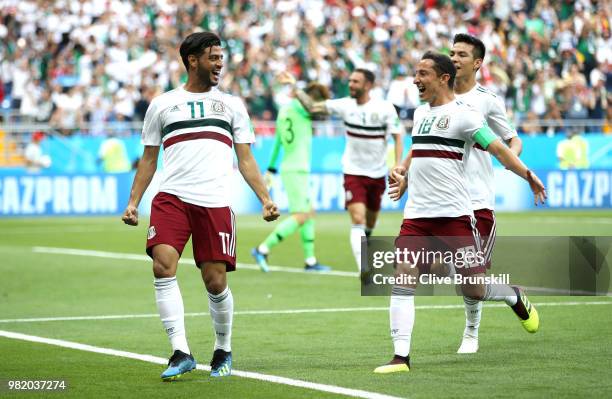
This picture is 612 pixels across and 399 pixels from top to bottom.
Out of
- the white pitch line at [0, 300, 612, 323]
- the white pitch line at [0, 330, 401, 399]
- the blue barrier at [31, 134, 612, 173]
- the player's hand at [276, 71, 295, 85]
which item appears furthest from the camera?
the blue barrier at [31, 134, 612, 173]

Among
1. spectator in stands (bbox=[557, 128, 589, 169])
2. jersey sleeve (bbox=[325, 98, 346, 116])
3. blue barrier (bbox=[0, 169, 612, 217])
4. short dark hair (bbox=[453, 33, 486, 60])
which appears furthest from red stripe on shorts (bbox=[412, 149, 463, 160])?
spectator in stands (bbox=[557, 128, 589, 169])

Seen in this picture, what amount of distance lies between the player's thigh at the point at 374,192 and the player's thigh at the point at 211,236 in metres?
7.10

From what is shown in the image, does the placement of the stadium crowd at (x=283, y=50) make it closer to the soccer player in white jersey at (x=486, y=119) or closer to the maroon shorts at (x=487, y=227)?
the soccer player in white jersey at (x=486, y=119)

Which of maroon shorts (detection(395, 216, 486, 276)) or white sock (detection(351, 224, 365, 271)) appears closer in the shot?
maroon shorts (detection(395, 216, 486, 276))

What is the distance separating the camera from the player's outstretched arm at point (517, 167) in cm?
845

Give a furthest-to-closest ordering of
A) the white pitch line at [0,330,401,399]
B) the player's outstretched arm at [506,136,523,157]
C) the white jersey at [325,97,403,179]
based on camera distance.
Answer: the white jersey at [325,97,403,179] → the player's outstretched arm at [506,136,523,157] → the white pitch line at [0,330,401,399]

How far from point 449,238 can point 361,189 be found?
6462 mm

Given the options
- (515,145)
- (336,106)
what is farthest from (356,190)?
(515,145)

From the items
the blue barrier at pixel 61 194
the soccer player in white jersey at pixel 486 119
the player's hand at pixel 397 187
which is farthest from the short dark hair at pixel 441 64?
the blue barrier at pixel 61 194

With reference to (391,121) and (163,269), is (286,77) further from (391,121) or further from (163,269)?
(163,269)

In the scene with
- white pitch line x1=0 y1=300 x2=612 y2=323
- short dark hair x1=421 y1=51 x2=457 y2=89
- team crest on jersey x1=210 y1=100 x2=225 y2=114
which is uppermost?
short dark hair x1=421 y1=51 x2=457 y2=89

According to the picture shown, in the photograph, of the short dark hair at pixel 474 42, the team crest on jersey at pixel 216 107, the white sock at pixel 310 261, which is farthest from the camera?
the white sock at pixel 310 261

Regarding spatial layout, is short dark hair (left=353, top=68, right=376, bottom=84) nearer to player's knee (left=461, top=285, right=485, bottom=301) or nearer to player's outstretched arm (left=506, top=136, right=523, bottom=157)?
player's outstretched arm (left=506, top=136, right=523, bottom=157)

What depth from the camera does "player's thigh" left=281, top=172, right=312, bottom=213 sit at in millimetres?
17125
